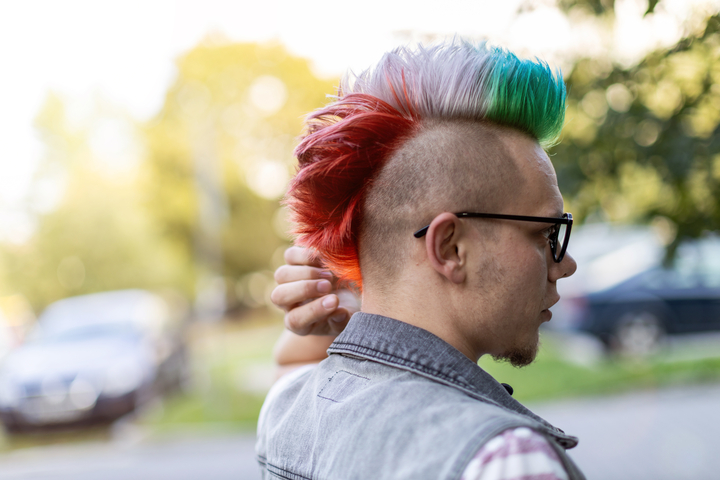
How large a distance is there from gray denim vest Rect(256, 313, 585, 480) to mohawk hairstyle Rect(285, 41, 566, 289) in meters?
0.32

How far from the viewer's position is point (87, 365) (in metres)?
8.02

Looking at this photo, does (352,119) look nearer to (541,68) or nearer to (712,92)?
(541,68)

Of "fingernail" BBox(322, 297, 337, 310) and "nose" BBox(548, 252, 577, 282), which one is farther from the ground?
"nose" BBox(548, 252, 577, 282)

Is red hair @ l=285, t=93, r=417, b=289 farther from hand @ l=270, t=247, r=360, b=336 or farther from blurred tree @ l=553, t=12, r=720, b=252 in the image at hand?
blurred tree @ l=553, t=12, r=720, b=252

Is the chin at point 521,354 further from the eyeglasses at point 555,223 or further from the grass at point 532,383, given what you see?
the grass at point 532,383

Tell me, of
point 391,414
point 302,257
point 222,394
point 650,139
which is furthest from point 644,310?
point 391,414

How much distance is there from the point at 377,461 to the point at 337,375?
0.97ft

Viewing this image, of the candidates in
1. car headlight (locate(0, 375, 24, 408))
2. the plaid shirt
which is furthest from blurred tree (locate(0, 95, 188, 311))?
the plaid shirt

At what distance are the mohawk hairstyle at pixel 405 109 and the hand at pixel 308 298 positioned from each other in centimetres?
27

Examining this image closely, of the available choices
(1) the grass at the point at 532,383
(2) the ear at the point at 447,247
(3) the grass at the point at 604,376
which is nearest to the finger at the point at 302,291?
(2) the ear at the point at 447,247

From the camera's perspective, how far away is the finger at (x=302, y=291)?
171 cm

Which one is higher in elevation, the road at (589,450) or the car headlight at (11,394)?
the car headlight at (11,394)

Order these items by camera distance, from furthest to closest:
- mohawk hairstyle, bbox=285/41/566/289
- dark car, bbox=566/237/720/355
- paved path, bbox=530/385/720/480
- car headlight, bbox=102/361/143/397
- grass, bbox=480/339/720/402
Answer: dark car, bbox=566/237/720/355, car headlight, bbox=102/361/143/397, grass, bbox=480/339/720/402, paved path, bbox=530/385/720/480, mohawk hairstyle, bbox=285/41/566/289

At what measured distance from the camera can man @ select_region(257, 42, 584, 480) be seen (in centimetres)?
122
